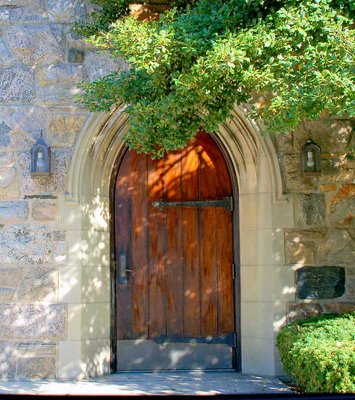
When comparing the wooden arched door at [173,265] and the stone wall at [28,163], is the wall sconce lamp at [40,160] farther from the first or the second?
the wooden arched door at [173,265]

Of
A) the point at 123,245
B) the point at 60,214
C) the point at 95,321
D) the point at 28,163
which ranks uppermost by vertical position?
the point at 28,163

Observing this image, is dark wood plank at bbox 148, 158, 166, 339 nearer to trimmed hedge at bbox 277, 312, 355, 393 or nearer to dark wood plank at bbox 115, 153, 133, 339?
dark wood plank at bbox 115, 153, 133, 339

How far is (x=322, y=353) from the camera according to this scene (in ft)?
14.8

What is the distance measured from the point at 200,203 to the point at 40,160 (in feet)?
4.67

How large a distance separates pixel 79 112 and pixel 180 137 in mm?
1442

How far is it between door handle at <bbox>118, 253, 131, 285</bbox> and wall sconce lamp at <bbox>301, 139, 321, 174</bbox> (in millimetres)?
1703

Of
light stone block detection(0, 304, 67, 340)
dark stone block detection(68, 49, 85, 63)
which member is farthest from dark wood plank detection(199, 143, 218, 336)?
dark stone block detection(68, 49, 85, 63)

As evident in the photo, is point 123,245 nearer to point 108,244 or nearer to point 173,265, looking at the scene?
point 108,244

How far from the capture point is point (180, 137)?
191 inches

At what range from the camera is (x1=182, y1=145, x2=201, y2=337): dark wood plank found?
6.30 m

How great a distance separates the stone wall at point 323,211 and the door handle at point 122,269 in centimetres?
138

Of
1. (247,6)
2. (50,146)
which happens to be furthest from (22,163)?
(247,6)

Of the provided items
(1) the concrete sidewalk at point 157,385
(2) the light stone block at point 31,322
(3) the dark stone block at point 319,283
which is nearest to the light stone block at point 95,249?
(2) the light stone block at point 31,322

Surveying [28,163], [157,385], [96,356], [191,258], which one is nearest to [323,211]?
[191,258]
